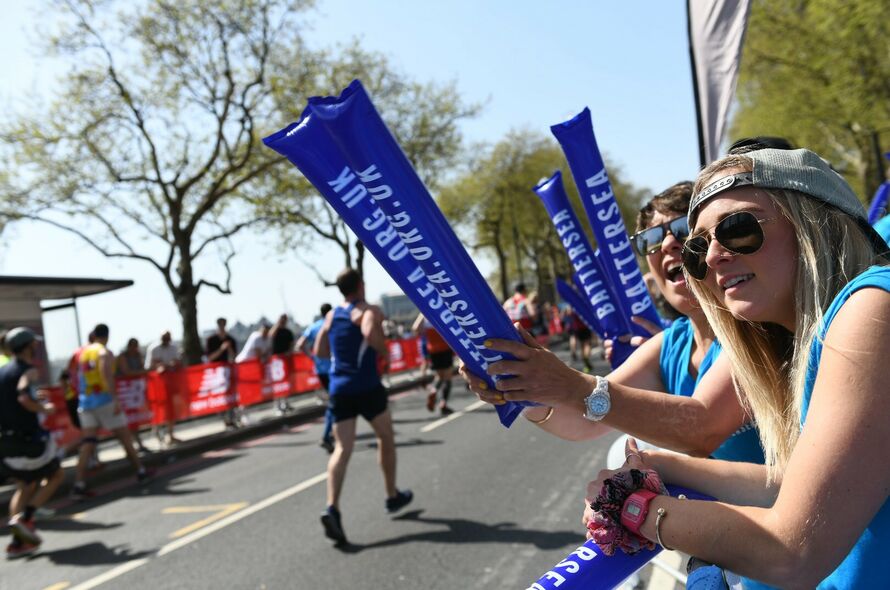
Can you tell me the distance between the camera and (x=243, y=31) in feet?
62.7

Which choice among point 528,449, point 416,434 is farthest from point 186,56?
point 528,449

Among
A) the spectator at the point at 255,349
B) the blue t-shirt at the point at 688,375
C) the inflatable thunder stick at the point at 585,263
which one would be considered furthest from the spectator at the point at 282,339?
the blue t-shirt at the point at 688,375

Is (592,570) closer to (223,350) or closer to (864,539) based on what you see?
(864,539)

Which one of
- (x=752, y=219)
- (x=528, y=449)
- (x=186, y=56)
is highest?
(x=186, y=56)

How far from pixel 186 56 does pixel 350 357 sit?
16425 mm

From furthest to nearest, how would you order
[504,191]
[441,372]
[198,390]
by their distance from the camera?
[504,191] → [198,390] → [441,372]

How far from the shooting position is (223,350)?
43.3 ft

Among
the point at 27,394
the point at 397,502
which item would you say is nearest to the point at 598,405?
the point at 397,502

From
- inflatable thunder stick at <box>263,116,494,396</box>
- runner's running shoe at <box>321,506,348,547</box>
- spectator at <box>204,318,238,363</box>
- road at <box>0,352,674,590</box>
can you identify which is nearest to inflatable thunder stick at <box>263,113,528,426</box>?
inflatable thunder stick at <box>263,116,494,396</box>

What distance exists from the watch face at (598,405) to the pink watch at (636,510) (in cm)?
48

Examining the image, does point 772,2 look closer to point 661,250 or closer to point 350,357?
point 350,357

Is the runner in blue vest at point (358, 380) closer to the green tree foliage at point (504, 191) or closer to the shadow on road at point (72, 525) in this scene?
the shadow on road at point (72, 525)

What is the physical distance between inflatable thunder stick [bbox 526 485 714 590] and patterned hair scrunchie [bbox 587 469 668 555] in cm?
2

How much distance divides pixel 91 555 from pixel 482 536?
334 cm
